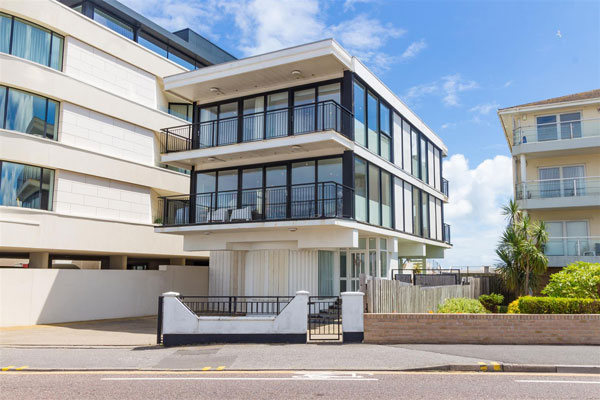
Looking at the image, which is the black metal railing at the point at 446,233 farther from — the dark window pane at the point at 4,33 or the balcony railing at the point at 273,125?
the dark window pane at the point at 4,33

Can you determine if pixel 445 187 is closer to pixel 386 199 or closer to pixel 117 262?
pixel 386 199

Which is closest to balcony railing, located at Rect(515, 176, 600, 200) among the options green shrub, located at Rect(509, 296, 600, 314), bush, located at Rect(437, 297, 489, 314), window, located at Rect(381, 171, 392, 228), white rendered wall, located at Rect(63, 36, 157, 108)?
window, located at Rect(381, 171, 392, 228)

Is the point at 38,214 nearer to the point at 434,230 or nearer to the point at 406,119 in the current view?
the point at 406,119

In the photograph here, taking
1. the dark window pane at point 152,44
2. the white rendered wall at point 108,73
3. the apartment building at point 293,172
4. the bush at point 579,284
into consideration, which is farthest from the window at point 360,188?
the dark window pane at point 152,44

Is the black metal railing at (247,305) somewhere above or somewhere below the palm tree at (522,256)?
below

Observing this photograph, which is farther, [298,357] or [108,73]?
[108,73]

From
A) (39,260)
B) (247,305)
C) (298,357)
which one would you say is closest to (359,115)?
(247,305)

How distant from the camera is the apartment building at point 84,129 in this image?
20.5 meters

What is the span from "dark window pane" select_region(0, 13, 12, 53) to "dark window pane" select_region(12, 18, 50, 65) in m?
0.23

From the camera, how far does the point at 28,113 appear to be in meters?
21.0

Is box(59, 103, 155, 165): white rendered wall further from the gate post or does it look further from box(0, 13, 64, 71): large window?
the gate post

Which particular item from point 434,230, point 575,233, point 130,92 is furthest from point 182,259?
point 575,233

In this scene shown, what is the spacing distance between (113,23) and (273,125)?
1252 centimetres

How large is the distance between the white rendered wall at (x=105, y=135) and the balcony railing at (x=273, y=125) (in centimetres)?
509
